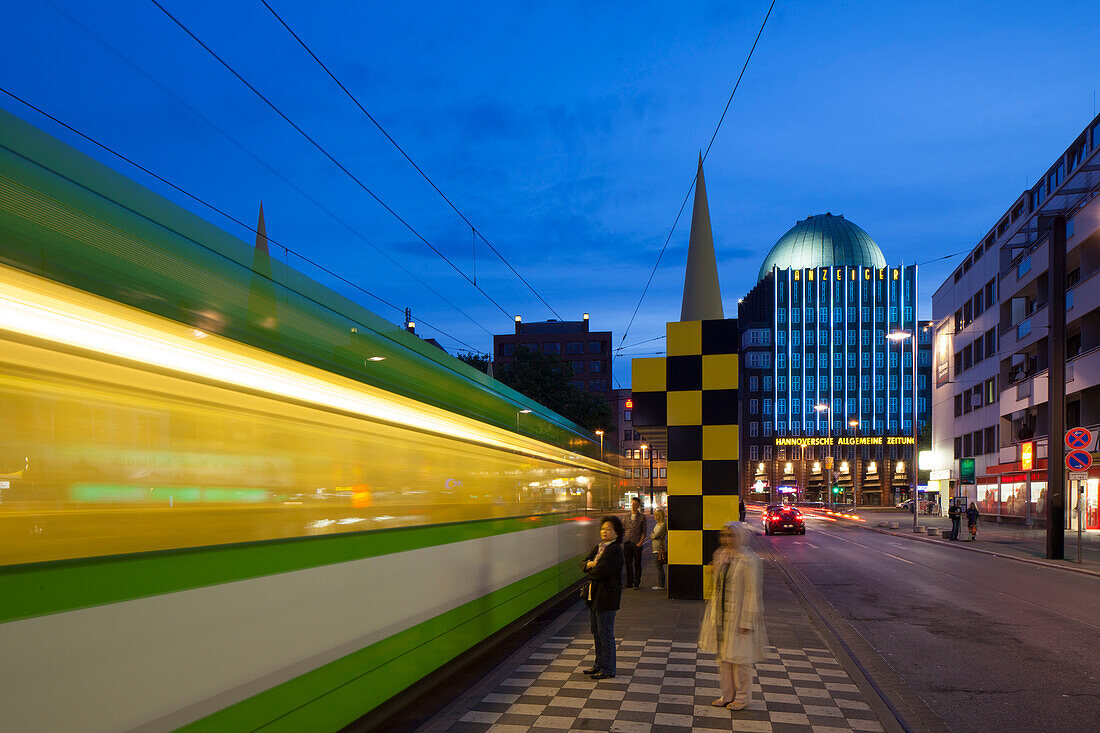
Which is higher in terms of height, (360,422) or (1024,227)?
(1024,227)

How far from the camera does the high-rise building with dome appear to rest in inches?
4289

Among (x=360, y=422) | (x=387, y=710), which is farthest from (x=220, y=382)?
(x=387, y=710)

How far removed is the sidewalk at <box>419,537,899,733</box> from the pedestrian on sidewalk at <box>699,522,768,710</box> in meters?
0.23

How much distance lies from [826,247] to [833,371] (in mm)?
16203

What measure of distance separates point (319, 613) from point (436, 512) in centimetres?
214

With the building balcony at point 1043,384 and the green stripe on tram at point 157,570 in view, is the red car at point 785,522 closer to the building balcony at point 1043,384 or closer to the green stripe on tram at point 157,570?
the building balcony at point 1043,384

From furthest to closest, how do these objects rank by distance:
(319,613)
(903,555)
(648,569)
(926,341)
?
(926,341) < (903,555) < (648,569) < (319,613)

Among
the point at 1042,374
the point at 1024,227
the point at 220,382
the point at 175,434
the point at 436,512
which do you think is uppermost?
the point at 1024,227

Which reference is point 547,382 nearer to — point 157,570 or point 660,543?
point 660,543

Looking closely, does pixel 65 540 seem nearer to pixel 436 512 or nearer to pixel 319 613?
pixel 319 613

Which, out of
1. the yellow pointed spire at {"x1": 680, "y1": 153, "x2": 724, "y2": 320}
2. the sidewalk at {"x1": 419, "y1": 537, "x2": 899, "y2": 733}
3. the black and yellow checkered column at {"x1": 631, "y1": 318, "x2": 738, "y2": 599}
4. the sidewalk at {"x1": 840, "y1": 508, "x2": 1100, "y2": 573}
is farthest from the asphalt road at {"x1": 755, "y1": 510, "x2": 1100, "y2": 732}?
the yellow pointed spire at {"x1": 680, "y1": 153, "x2": 724, "y2": 320}

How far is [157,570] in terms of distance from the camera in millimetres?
3703

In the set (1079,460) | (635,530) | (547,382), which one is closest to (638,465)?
(547,382)

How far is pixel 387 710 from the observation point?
270 inches
